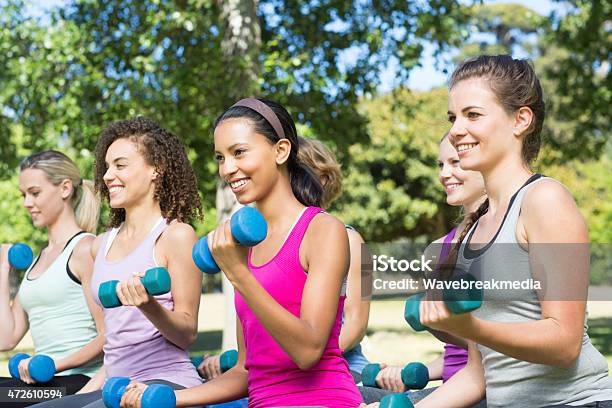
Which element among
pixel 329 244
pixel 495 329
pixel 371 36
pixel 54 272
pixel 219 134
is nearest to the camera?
pixel 495 329

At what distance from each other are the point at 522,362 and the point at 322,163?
2408 mm

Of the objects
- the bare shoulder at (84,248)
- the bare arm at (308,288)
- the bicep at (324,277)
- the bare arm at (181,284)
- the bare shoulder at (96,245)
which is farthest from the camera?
the bare shoulder at (84,248)

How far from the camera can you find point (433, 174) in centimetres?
3162

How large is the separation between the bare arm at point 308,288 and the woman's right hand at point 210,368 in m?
1.33

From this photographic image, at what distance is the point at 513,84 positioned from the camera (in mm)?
2670

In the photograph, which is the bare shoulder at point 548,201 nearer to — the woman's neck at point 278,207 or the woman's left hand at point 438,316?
the woman's left hand at point 438,316

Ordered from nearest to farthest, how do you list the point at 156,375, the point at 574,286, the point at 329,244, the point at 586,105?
the point at 574,286 < the point at 329,244 < the point at 156,375 < the point at 586,105

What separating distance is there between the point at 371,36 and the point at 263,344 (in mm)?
9927

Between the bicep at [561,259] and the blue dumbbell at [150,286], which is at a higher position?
the blue dumbbell at [150,286]

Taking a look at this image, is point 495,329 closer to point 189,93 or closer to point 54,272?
point 54,272

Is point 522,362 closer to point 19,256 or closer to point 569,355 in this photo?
point 569,355

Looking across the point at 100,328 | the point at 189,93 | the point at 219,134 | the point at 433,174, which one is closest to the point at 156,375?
the point at 100,328

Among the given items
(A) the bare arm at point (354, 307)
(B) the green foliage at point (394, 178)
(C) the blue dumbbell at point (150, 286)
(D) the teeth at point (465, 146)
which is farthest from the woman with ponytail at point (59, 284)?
(B) the green foliage at point (394, 178)

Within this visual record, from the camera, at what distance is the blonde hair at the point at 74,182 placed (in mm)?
5035
